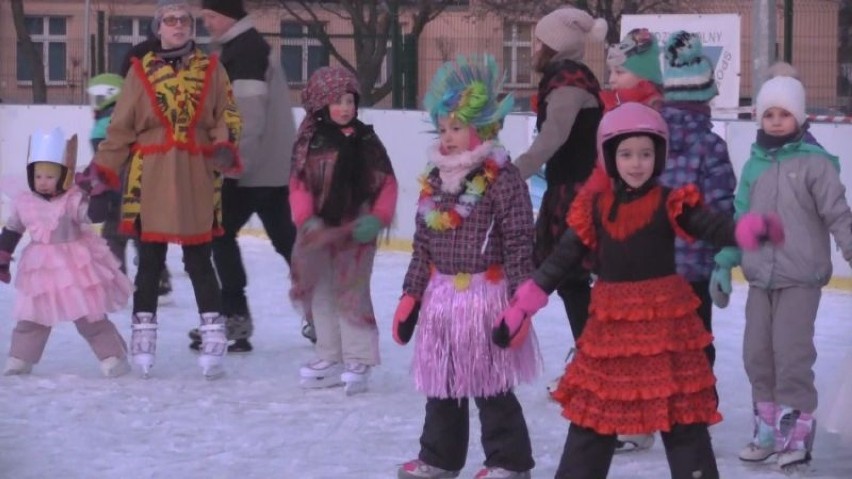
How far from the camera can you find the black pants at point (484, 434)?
4.98 meters

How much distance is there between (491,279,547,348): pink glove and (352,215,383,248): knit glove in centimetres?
164

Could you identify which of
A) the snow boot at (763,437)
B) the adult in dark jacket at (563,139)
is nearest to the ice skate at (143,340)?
the adult in dark jacket at (563,139)

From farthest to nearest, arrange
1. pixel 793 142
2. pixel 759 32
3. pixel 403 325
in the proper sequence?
pixel 759 32
pixel 793 142
pixel 403 325

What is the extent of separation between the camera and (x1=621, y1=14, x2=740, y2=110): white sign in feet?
42.6

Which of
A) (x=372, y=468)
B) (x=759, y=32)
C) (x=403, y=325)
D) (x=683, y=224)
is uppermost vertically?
(x=759, y=32)

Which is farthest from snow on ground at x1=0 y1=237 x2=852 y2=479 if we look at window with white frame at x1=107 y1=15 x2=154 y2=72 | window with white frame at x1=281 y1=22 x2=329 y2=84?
window with white frame at x1=281 y1=22 x2=329 y2=84

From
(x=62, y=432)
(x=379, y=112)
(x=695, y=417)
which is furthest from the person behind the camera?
(x=379, y=112)

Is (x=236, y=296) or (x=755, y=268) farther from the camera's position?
(x=236, y=296)

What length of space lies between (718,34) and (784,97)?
8143 millimetres

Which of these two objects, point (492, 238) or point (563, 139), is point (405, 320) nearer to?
point (492, 238)

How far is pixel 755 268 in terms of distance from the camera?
A: 5359 mm

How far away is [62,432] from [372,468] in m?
1.23

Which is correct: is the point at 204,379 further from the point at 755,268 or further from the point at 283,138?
the point at 755,268

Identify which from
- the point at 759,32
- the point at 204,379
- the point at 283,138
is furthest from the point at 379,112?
the point at 204,379
